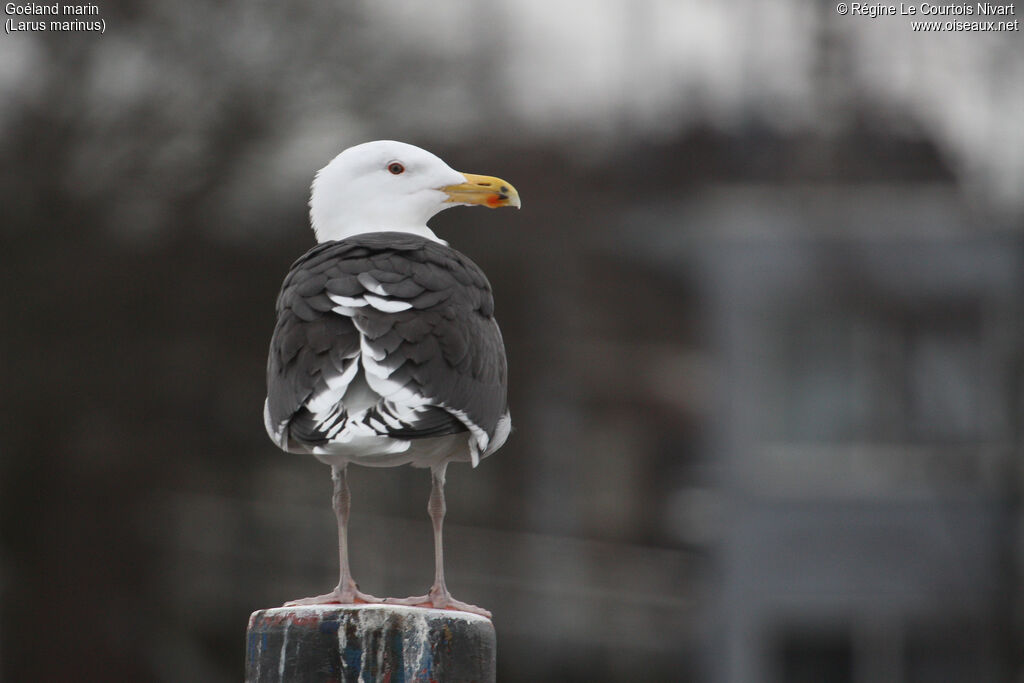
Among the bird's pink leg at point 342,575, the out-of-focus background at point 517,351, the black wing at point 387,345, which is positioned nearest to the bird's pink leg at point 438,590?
the bird's pink leg at point 342,575

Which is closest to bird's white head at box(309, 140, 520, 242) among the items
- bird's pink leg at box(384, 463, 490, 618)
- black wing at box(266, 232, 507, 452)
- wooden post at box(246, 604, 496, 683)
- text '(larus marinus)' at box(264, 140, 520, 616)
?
text '(larus marinus)' at box(264, 140, 520, 616)

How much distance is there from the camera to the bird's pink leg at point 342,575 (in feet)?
18.7

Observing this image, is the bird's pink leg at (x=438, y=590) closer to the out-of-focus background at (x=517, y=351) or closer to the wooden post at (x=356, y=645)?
the wooden post at (x=356, y=645)

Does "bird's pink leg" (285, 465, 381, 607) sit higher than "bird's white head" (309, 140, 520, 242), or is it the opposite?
"bird's white head" (309, 140, 520, 242)

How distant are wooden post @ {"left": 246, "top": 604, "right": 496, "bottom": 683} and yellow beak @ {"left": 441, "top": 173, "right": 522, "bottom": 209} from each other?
196cm

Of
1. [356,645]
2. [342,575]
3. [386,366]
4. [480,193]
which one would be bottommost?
[356,645]

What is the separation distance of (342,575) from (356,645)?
572 mm

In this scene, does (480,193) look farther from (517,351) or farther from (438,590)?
(517,351)

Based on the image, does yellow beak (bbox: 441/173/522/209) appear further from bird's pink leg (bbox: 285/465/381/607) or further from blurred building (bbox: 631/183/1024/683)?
blurred building (bbox: 631/183/1024/683)

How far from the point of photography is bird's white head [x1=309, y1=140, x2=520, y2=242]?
6805 mm

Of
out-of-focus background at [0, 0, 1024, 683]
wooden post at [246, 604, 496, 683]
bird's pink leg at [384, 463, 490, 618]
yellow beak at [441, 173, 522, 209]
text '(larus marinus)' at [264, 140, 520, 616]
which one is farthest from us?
out-of-focus background at [0, 0, 1024, 683]

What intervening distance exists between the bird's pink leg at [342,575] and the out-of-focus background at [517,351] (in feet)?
56.2

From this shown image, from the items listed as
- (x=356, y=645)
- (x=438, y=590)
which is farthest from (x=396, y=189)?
(x=356, y=645)

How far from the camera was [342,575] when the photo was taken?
5.84 m
